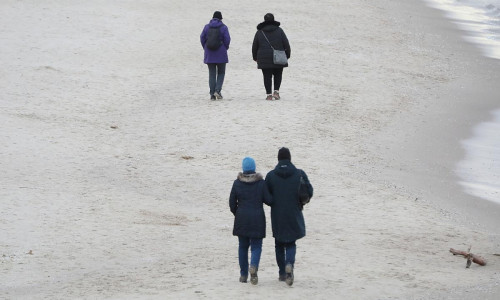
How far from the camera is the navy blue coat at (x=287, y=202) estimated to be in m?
11.2

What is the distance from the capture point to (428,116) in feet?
73.5

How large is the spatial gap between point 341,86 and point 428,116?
2667 millimetres

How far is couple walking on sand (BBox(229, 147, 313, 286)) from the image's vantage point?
11.2 meters

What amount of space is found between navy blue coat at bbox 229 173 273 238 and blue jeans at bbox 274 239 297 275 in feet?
0.82

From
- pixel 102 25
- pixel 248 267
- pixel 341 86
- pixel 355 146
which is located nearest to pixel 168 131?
pixel 355 146

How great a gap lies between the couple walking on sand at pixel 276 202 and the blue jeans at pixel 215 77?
10.2 meters

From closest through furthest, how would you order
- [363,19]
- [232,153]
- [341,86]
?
[232,153], [341,86], [363,19]

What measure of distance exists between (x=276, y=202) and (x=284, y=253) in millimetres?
601

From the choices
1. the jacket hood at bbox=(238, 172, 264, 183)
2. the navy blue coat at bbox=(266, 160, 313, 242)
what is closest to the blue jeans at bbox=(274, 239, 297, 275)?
the navy blue coat at bbox=(266, 160, 313, 242)

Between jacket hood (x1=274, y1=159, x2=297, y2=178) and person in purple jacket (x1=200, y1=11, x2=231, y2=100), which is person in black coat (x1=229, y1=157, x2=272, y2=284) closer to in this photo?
jacket hood (x1=274, y1=159, x2=297, y2=178)

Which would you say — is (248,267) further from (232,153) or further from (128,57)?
(128,57)

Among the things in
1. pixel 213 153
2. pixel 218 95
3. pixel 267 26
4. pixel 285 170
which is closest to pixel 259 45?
pixel 267 26

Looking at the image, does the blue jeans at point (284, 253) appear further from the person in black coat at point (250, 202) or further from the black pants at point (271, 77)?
the black pants at point (271, 77)

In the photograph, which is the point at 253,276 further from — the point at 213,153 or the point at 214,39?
the point at 214,39
